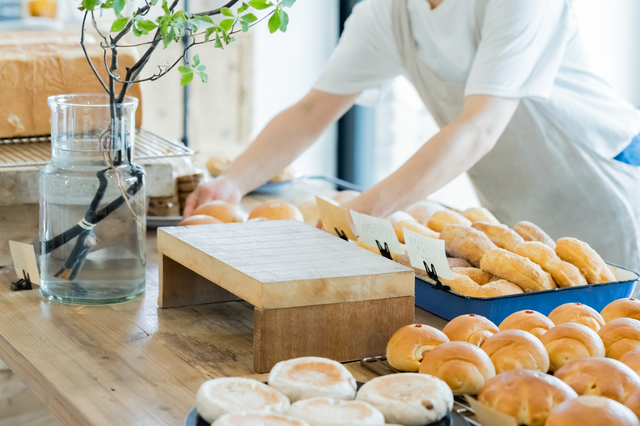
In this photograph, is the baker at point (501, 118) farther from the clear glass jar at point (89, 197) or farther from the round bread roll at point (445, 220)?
the clear glass jar at point (89, 197)

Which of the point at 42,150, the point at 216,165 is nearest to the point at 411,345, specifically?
the point at 42,150

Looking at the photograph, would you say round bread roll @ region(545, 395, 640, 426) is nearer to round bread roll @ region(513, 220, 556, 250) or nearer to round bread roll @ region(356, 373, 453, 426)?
round bread roll @ region(356, 373, 453, 426)

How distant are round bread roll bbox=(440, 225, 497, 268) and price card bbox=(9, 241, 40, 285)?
671 millimetres

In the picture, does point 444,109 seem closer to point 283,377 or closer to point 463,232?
point 463,232

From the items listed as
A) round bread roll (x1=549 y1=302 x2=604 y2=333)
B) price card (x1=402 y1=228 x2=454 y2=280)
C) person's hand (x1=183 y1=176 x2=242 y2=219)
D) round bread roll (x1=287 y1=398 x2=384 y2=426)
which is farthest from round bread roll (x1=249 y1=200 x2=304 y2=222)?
round bread roll (x1=287 y1=398 x2=384 y2=426)

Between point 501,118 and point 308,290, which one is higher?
point 501,118

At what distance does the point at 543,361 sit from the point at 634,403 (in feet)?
0.39

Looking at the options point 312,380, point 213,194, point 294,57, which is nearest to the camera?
point 312,380

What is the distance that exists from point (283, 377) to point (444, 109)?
4.23ft

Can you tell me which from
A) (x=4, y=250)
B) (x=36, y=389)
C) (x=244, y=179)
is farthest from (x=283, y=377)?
(x=244, y=179)

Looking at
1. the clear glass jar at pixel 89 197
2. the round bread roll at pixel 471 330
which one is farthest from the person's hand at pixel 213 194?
the round bread roll at pixel 471 330

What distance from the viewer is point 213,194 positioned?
1648 millimetres

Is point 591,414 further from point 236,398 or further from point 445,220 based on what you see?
point 445,220

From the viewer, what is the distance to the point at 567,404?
0.62m
